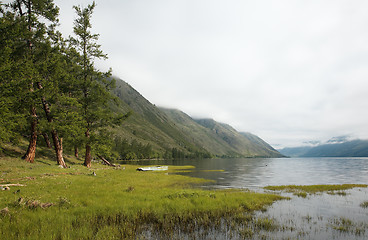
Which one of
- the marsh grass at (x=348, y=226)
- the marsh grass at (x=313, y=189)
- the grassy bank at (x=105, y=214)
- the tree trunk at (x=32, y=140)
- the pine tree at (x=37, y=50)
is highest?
the pine tree at (x=37, y=50)

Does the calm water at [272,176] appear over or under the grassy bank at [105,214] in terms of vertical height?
under

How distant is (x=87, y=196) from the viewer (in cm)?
1667

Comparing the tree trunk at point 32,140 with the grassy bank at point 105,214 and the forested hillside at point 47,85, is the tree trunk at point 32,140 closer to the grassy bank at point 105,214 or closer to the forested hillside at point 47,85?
the forested hillside at point 47,85

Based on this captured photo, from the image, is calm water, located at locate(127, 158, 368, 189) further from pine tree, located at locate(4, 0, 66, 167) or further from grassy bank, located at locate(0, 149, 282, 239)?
pine tree, located at locate(4, 0, 66, 167)

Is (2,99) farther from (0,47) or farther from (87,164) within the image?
(87,164)

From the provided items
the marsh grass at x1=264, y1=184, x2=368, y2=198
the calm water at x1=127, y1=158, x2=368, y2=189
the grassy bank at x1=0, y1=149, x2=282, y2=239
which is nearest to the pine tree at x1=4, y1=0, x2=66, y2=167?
the grassy bank at x1=0, y1=149, x2=282, y2=239

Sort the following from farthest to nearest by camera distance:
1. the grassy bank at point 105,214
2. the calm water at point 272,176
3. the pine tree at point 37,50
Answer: the calm water at point 272,176 < the pine tree at point 37,50 < the grassy bank at point 105,214

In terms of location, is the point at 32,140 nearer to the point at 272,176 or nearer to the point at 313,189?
the point at 313,189

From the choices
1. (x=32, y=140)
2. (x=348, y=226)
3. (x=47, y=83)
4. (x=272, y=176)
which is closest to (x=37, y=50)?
(x=47, y=83)

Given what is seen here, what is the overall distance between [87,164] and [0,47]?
24982 mm

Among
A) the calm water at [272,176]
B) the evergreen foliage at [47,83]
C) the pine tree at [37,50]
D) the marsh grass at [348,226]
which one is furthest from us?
the calm water at [272,176]

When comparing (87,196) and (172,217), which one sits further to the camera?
(87,196)

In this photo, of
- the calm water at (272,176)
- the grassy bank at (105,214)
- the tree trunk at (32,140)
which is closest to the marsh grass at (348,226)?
the grassy bank at (105,214)

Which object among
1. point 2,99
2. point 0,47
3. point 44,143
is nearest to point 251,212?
point 2,99
